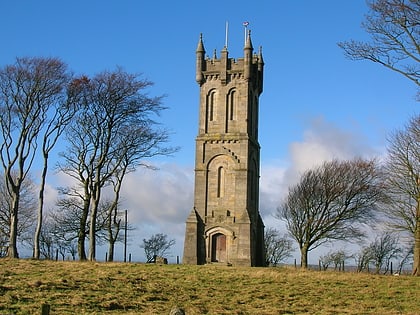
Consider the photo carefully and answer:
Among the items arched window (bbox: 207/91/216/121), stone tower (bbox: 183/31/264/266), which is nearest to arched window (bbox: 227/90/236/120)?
stone tower (bbox: 183/31/264/266)

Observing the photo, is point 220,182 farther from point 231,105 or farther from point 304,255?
point 304,255

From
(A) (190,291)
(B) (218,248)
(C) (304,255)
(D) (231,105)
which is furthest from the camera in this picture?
(C) (304,255)

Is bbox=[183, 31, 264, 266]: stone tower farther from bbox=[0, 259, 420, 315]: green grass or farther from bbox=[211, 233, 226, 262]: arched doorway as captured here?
bbox=[0, 259, 420, 315]: green grass

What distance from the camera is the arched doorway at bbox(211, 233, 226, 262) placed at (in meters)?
47.2

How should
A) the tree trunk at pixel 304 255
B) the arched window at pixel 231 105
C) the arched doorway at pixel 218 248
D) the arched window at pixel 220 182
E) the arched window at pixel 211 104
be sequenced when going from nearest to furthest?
the arched doorway at pixel 218 248, the arched window at pixel 220 182, the arched window at pixel 231 105, the arched window at pixel 211 104, the tree trunk at pixel 304 255

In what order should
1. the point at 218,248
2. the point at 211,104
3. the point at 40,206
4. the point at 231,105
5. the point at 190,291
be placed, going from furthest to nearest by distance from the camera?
the point at 211,104 → the point at 231,105 → the point at 218,248 → the point at 40,206 → the point at 190,291

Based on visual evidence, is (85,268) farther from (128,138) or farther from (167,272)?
(128,138)

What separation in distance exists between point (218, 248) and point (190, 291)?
2191 cm

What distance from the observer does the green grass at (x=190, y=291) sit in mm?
20594

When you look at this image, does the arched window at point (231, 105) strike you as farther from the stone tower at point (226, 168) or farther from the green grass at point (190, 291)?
the green grass at point (190, 291)

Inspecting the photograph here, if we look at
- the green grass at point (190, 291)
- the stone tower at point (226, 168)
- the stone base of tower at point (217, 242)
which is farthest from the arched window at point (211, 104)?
the green grass at point (190, 291)

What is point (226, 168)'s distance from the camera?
48.9 m

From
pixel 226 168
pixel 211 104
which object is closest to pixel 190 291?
pixel 226 168

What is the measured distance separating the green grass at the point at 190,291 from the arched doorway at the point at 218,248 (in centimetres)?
1382
